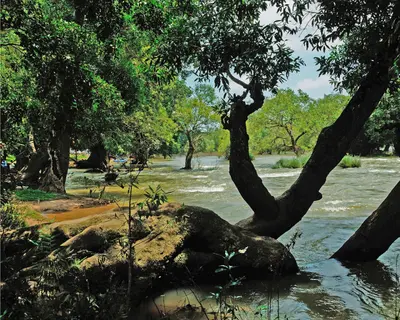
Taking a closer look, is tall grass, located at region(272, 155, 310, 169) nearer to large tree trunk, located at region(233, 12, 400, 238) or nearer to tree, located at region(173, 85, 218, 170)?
tree, located at region(173, 85, 218, 170)

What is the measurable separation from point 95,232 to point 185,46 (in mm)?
2761

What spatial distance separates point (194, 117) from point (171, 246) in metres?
29.1

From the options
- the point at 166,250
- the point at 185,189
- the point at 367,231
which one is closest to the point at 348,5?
the point at 367,231

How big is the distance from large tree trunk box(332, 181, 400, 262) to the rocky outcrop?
103 centimetres

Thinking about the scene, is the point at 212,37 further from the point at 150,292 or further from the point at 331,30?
the point at 150,292

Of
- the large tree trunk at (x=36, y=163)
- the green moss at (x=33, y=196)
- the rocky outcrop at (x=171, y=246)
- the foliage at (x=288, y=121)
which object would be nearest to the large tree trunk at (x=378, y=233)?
the rocky outcrop at (x=171, y=246)

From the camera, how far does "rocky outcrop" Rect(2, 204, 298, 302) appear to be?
4195 millimetres

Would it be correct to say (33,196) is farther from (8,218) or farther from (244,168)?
(244,168)

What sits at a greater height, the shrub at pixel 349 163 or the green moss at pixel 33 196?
the shrub at pixel 349 163

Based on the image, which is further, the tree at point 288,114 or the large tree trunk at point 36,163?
the tree at point 288,114

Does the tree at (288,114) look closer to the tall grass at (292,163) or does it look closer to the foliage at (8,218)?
the tall grass at (292,163)

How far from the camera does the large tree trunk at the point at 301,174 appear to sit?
5.79 metres

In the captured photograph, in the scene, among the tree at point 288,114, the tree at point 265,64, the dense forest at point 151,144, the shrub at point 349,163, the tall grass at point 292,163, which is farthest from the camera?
the tree at point 288,114

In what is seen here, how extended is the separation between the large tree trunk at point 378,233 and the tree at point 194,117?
26902 millimetres
